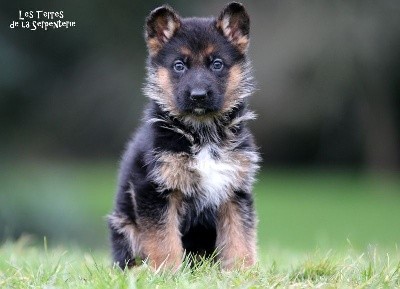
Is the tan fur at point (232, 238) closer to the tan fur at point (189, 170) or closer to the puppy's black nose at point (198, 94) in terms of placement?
the tan fur at point (189, 170)

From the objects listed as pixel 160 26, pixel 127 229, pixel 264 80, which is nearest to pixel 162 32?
pixel 160 26

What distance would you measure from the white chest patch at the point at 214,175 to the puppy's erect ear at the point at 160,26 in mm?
1034

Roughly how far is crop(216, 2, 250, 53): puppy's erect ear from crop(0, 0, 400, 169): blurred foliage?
32.8 feet

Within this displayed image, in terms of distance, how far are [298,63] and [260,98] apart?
189cm

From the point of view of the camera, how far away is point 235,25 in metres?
7.85

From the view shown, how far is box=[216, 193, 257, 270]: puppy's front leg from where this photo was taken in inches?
294

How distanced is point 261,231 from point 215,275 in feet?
42.2

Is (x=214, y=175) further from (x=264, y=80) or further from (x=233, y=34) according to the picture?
(x=264, y=80)

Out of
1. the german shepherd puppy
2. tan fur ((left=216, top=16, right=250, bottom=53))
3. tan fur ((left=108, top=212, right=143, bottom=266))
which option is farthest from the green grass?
tan fur ((left=216, top=16, right=250, bottom=53))

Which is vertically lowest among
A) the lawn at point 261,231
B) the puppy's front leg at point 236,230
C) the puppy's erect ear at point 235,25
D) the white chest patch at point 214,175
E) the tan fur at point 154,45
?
the lawn at point 261,231

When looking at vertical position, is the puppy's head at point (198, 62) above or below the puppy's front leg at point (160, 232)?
above

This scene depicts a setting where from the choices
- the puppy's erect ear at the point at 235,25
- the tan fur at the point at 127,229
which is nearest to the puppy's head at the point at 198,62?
the puppy's erect ear at the point at 235,25

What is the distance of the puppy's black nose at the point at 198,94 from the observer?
739cm

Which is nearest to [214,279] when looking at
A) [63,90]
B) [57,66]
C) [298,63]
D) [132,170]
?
[132,170]
